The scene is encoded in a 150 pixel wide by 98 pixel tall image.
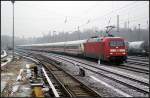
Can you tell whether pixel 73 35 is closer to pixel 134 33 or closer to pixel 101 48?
pixel 134 33

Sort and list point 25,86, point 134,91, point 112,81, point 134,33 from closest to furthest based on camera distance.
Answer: point 134,91 → point 25,86 → point 112,81 → point 134,33

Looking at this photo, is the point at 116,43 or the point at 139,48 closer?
the point at 116,43

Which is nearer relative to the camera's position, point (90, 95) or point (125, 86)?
point (90, 95)

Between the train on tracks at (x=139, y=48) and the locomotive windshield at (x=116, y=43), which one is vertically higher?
the locomotive windshield at (x=116, y=43)

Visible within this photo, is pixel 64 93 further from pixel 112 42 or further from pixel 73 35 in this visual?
pixel 73 35

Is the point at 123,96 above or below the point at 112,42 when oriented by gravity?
below

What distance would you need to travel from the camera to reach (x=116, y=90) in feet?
44.5

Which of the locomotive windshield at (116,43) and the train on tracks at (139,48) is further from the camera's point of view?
the train on tracks at (139,48)

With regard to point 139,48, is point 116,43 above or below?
above

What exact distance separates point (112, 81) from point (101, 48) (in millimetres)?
13363

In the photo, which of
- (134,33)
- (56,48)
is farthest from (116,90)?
(134,33)

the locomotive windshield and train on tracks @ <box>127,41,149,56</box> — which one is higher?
the locomotive windshield

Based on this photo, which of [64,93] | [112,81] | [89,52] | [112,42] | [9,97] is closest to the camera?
[9,97]

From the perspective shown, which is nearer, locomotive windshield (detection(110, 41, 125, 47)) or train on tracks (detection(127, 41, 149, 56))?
locomotive windshield (detection(110, 41, 125, 47))
